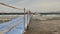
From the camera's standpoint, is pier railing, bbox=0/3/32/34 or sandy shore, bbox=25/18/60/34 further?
sandy shore, bbox=25/18/60/34

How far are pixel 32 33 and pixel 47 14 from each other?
10.7 metres

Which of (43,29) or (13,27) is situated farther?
(43,29)

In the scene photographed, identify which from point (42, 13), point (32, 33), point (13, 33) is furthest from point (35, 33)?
point (42, 13)

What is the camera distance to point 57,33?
398cm

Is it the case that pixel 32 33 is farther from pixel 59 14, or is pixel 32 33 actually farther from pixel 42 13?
pixel 59 14

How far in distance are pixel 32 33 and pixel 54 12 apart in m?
10.7

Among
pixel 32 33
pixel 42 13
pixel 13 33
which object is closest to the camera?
pixel 13 33

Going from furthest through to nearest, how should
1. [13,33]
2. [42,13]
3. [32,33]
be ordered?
1. [42,13]
2. [32,33]
3. [13,33]

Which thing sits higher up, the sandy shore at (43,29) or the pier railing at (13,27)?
the pier railing at (13,27)

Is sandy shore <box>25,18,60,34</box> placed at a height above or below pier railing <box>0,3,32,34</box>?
below

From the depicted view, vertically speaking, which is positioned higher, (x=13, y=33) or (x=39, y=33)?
(x=13, y=33)

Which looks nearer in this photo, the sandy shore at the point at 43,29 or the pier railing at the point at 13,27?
the pier railing at the point at 13,27

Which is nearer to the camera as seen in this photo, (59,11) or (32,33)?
(32,33)

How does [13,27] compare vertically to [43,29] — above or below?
above
